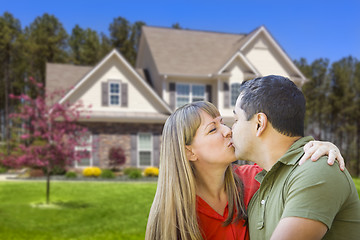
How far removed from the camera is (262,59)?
2656cm

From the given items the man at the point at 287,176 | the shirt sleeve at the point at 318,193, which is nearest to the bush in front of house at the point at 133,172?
the man at the point at 287,176

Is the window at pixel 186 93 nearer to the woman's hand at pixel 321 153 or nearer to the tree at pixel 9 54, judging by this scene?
the tree at pixel 9 54

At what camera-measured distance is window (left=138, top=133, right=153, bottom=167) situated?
22812 mm

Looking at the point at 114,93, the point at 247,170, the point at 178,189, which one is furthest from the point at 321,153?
the point at 114,93

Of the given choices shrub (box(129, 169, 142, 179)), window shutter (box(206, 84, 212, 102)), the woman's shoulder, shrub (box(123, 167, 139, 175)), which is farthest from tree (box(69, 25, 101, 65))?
the woman's shoulder

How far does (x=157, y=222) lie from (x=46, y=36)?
1459 inches

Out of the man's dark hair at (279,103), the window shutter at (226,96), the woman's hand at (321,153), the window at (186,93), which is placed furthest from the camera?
the window at (186,93)

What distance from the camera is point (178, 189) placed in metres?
2.86

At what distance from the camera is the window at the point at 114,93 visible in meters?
23.3

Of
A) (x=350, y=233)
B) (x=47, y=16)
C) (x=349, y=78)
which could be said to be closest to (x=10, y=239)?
(x=350, y=233)

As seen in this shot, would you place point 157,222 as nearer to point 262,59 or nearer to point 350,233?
point 350,233

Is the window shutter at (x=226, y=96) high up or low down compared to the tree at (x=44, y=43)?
down

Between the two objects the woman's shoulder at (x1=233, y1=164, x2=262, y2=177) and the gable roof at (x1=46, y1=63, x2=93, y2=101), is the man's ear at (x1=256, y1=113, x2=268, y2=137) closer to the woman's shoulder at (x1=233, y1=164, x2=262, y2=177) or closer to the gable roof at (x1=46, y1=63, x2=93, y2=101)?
the woman's shoulder at (x1=233, y1=164, x2=262, y2=177)

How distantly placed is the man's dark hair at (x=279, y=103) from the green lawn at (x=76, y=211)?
788 centimetres
